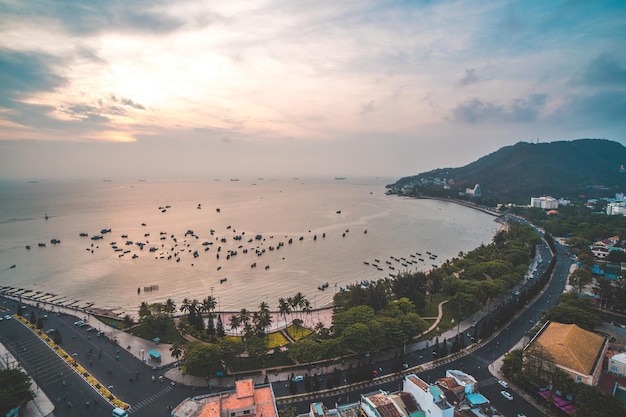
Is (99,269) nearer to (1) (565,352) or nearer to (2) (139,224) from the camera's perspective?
(2) (139,224)

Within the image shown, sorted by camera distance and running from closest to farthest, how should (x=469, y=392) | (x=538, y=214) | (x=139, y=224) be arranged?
(x=469, y=392) → (x=139, y=224) → (x=538, y=214)

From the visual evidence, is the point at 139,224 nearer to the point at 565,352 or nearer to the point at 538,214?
the point at 565,352

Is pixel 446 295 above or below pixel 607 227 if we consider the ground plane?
below

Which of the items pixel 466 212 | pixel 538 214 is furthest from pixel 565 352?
pixel 466 212

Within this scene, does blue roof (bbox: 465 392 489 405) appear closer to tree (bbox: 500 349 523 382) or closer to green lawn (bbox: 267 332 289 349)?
tree (bbox: 500 349 523 382)

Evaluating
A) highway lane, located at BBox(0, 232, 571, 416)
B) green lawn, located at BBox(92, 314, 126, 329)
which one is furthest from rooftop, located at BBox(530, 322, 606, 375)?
green lawn, located at BBox(92, 314, 126, 329)

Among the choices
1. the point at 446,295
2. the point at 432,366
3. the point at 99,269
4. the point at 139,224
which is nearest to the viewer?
the point at 432,366

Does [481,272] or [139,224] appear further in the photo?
[139,224]
